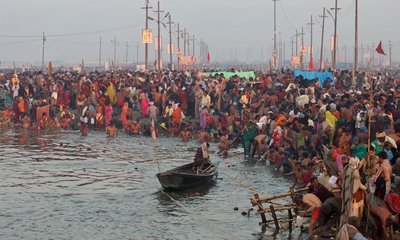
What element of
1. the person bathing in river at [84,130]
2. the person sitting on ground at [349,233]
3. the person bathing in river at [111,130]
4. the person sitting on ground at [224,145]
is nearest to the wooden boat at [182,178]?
the person sitting on ground at [224,145]

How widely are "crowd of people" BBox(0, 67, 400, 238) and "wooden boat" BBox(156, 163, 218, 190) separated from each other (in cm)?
300

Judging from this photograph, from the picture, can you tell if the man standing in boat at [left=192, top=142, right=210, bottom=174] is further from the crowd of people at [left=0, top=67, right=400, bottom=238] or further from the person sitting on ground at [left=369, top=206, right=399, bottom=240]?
the person sitting on ground at [left=369, top=206, right=399, bottom=240]

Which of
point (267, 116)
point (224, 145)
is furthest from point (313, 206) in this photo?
point (224, 145)

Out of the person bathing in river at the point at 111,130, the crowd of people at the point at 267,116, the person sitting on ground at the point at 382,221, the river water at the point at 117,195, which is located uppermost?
the crowd of people at the point at 267,116

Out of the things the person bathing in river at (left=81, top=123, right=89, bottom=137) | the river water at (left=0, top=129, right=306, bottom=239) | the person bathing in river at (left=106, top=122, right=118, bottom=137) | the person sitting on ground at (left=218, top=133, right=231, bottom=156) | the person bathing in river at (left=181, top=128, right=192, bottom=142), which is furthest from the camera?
the person bathing in river at (left=81, top=123, right=89, bottom=137)

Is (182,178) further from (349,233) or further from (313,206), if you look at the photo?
(349,233)

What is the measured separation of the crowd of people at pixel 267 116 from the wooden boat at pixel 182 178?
3.00 m

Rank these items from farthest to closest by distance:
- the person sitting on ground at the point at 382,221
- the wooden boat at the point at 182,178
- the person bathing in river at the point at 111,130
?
the person bathing in river at the point at 111,130
the wooden boat at the point at 182,178
the person sitting on ground at the point at 382,221

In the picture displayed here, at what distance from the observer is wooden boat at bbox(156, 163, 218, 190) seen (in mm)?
23359

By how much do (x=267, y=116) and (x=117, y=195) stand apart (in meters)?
8.66

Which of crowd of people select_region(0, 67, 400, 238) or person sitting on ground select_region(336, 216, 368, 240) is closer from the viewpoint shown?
person sitting on ground select_region(336, 216, 368, 240)

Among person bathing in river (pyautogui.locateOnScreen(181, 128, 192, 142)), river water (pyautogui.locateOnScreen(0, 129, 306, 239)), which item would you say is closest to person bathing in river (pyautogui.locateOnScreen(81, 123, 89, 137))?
river water (pyautogui.locateOnScreen(0, 129, 306, 239))

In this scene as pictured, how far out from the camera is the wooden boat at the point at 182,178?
76.6 feet

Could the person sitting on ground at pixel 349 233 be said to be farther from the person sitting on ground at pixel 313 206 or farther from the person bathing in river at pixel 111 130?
the person bathing in river at pixel 111 130
